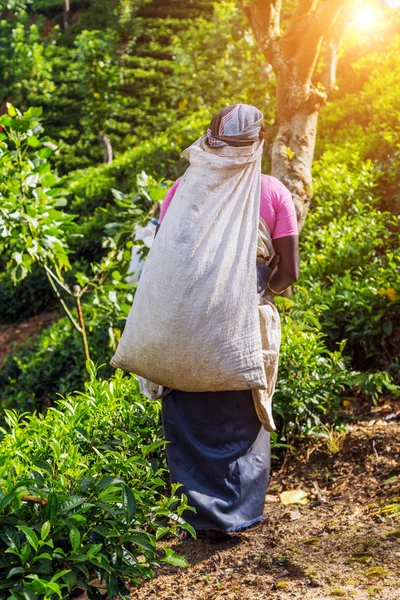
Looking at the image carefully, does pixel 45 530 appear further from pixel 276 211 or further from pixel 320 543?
pixel 276 211

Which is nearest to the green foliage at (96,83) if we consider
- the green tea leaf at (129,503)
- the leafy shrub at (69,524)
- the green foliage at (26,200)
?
the green foliage at (26,200)

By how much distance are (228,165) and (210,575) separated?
1.50 m

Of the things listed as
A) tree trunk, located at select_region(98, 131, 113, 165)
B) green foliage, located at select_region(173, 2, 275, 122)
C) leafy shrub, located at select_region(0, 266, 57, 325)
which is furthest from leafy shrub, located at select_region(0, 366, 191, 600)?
tree trunk, located at select_region(98, 131, 113, 165)

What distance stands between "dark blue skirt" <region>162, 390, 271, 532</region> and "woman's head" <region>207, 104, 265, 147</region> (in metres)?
0.98

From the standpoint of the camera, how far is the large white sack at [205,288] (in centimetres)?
296

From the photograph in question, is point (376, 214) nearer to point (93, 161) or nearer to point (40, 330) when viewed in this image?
point (40, 330)

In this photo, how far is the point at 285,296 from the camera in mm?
4859

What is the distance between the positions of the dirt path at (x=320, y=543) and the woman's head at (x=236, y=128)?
1.55 metres

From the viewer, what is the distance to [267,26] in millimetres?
5129

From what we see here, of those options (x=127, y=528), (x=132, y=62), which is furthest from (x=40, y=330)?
(x=132, y=62)

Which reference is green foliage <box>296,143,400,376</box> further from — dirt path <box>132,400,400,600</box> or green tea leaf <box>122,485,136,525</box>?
green tea leaf <box>122,485,136,525</box>

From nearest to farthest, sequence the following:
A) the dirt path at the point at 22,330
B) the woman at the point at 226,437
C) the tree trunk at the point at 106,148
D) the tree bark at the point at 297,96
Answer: the woman at the point at 226,437 < the tree bark at the point at 297,96 < the dirt path at the point at 22,330 < the tree trunk at the point at 106,148

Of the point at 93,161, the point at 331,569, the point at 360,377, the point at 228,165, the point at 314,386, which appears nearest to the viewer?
the point at 331,569

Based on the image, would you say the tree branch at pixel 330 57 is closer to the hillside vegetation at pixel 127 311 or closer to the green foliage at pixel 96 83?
the hillside vegetation at pixel 127 311
